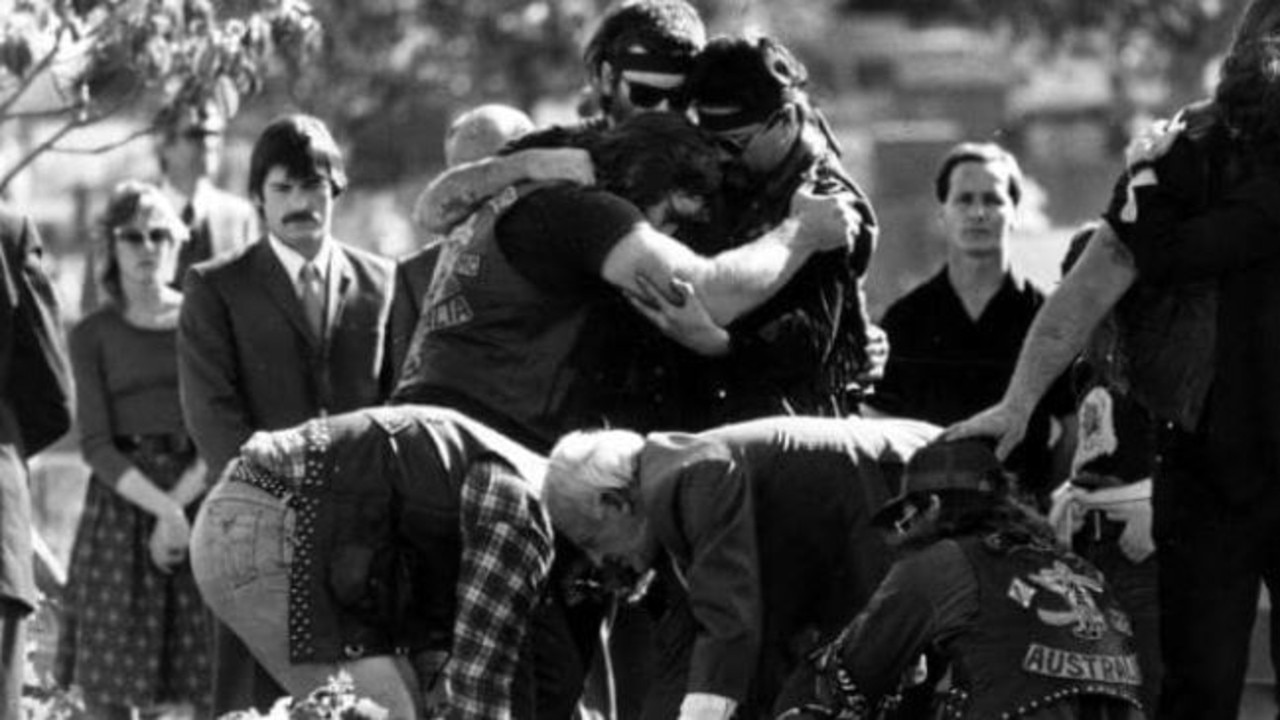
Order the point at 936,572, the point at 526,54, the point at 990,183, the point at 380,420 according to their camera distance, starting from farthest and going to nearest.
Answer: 1. the point at 526,54
2. the point at 990,183
3. the point at 380,420
4. the point at 936,572

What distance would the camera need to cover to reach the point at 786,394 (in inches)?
380

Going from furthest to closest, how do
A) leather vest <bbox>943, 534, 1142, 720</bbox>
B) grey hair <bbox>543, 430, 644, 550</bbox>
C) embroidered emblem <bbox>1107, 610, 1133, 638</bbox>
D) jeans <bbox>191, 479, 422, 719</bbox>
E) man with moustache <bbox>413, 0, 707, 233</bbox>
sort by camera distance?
man with moustache <bbox>413, 0, 707, 233</bbox>, jeans <bbox>191, 479, 422, 719</bbox>, grey hair <bbox>543, 430, 644, 550</bbox>, embroidered emblem <bbox>1107, 610, 1133, 638</bbox>, leather vest <bbox>943, 534, 1142, 720</bbox>

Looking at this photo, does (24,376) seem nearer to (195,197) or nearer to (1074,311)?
(195,197)

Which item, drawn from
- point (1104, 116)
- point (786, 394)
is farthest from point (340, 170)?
point (1104, 116)

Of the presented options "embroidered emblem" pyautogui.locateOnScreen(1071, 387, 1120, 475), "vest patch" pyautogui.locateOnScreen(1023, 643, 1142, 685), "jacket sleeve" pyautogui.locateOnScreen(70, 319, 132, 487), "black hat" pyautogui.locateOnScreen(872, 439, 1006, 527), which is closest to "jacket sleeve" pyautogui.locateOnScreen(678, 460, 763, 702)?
"black hat" pyautogui.locateOnScreen(872, 439, 1006, 527)

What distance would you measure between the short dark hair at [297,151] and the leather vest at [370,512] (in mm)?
1864

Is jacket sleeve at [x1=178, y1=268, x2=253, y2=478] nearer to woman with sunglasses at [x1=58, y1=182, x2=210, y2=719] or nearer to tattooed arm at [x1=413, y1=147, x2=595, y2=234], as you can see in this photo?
woman with sunglasses at [x1=58, y1=182, x2=210, y2=719]

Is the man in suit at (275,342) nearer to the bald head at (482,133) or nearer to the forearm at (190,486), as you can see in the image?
the bald head at (482,133)

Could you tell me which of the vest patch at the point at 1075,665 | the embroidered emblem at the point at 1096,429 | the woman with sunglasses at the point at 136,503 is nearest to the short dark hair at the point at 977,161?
the embroidered emblem at the point at 1096,429

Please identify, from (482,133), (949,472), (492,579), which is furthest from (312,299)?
(949,472)

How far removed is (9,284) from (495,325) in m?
1.64

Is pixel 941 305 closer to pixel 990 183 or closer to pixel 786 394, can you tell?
pixel 990 183

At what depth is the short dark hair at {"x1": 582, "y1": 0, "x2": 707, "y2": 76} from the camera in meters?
9.70

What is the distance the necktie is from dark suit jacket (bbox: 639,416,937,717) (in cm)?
214
